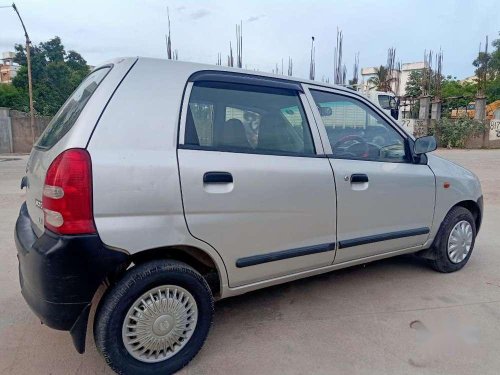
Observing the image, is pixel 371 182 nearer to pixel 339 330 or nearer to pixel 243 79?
pixel 339 330

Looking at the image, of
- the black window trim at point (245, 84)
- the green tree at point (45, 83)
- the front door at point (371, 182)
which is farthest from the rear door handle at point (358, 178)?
the green tree at point (45, 83)

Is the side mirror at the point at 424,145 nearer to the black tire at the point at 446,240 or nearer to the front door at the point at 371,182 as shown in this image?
the front door at the point at 371,182

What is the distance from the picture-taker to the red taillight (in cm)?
187

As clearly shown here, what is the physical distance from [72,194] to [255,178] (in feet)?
3.42

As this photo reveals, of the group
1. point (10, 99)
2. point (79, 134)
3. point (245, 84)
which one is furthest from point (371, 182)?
point (10, 99)

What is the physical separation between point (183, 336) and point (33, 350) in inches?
40.5

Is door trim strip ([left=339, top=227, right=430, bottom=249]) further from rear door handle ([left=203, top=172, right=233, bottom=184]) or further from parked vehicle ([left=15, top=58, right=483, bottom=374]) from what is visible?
rear door handle ([left=203, top=172, right=233, bottom=184])

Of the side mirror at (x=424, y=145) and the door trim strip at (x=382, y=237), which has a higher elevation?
the side mirror at (x=424, y=145)

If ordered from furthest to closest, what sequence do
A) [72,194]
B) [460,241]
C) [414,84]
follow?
[414,84], [460,241], [72,194]

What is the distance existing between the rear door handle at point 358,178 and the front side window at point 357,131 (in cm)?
15

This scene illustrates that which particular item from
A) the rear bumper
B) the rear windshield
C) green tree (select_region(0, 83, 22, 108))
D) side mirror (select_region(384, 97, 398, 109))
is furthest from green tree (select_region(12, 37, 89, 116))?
the rear bumper

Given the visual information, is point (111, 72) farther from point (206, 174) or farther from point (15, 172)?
point (15, 172)

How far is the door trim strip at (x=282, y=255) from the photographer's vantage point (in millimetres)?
2434

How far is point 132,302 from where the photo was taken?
2064mm
